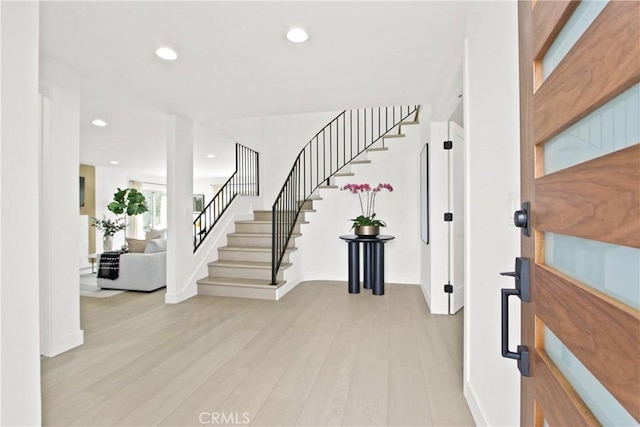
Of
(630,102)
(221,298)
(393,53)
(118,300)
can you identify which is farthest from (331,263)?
(630,102)

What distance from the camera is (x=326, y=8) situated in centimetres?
191

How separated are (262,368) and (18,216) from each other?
5.70ft

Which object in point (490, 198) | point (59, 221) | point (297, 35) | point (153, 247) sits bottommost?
point (153, 247)

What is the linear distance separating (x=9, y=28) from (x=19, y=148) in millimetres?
378

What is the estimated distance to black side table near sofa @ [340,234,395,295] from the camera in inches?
166

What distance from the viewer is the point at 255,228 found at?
17.5 feet

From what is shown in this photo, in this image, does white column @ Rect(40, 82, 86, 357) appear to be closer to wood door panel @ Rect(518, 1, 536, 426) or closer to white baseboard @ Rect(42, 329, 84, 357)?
white baseboard @ Rect(42, 329, 84, 357)

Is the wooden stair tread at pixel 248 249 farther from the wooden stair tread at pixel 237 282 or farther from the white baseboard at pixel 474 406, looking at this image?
the white baseboard at pixel 474 406

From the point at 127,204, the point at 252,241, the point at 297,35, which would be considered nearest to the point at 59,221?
the point at 297,35

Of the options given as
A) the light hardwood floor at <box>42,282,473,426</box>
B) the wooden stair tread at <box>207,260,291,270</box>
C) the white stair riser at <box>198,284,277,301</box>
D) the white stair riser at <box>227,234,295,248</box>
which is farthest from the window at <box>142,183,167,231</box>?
the light hardwood floor at <box>42,282,473,426</box>

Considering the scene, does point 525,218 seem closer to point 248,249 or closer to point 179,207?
point 179,207

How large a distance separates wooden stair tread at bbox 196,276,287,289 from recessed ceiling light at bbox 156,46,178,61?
2.68 metres

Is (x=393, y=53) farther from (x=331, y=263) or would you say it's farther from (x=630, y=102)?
(x=331, y=263)

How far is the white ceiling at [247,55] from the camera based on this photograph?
195cm
